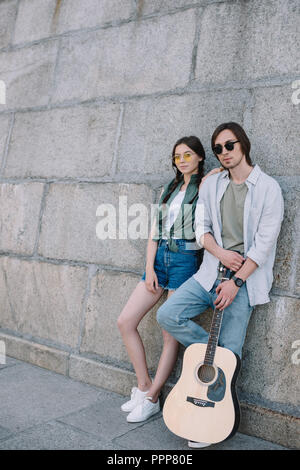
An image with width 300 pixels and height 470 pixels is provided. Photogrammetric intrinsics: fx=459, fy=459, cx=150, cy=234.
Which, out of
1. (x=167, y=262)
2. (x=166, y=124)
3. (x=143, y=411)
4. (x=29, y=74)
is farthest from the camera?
(x=29, y=74)

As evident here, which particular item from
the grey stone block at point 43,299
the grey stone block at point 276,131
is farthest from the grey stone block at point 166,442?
the grey stone block at point 276,131

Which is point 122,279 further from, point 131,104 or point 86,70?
point 86,70

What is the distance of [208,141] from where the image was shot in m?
3.43

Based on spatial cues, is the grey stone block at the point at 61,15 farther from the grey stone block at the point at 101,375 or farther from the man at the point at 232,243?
the grey stone block at the point at 101,375

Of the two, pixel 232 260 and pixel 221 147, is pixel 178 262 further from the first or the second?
pixel 221 147

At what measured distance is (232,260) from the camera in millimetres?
2801

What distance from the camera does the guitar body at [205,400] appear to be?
257 cm

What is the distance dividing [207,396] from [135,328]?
2.85ft

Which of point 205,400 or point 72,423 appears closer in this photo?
point 205,400

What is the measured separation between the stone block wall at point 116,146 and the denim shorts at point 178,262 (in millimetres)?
365

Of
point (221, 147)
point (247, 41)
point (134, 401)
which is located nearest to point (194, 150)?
point (221, 147)

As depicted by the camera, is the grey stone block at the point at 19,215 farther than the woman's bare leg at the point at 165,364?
Yes

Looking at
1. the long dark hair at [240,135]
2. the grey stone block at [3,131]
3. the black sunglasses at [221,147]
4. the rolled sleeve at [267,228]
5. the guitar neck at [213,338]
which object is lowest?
the guitar neck at [213,338]
